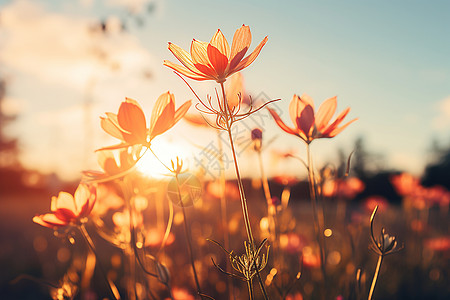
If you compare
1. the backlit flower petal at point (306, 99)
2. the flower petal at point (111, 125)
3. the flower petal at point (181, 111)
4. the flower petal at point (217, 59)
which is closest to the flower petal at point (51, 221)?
the flower petal at point (111, 125)

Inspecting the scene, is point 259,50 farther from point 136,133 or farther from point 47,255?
point 47,255

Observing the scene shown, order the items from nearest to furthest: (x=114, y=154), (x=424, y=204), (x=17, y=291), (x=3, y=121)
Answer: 1. (x=114, y=154)
2. (x=424, y=204)
3. (x=17, y=291)
4. (x=3, y=121)

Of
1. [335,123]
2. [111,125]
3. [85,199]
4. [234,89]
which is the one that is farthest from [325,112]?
[85,199]

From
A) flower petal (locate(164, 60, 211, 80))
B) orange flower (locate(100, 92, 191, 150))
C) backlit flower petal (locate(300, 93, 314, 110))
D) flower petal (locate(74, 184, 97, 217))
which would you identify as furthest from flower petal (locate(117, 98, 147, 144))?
backlit flower petal (locate(300, 93, 314, 110))

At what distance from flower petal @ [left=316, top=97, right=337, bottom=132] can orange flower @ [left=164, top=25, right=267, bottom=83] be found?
0.26 m

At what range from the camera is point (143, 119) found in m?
0.74

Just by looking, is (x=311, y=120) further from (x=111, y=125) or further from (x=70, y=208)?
(x=70, y=208)

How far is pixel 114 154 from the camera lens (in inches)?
41.1

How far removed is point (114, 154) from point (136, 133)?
0.34 meters

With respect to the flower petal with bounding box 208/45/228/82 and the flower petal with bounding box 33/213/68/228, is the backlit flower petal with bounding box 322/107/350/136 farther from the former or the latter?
the flower petal with bounding box 33/213/68/228

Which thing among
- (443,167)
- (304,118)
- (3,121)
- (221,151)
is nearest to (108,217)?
(221,151)

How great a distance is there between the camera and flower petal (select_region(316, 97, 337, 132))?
2.78 ft

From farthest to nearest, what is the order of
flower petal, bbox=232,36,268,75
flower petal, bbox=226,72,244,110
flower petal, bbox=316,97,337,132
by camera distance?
flower petal, bbox=316,97,337,132
flower petal, bbox=226,72,244,110
flower petal, bbox=232,36,268,75

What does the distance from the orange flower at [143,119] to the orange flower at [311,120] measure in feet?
0.72
